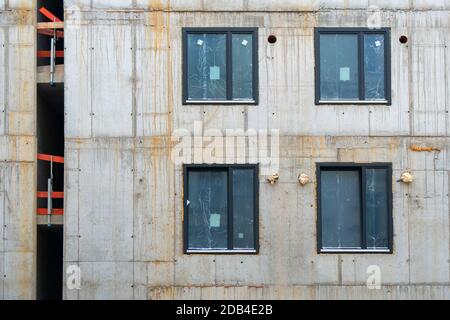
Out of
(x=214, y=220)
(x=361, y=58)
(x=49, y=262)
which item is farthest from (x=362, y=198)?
(x=49, y=262)

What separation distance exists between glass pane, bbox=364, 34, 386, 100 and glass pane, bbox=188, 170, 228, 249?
11.8 ft

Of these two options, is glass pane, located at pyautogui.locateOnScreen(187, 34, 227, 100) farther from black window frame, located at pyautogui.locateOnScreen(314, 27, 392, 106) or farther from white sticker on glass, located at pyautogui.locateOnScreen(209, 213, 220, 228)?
white sticker on glass, located at pyautogui.locateOnScreen(209, 213, 220, 228)

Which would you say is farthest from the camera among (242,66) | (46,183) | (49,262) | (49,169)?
(49,262)

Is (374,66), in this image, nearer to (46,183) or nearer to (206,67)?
(206,67)

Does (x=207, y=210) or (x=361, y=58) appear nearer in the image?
(x=207, y=210)

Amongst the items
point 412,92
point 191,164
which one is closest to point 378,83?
point 412,92

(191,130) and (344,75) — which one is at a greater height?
(344,75)

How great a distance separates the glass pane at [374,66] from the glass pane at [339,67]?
0.22 meters

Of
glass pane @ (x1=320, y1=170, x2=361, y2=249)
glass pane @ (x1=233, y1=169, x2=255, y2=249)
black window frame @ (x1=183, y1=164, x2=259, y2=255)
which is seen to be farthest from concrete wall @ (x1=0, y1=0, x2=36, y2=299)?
glass pane @ (x1=320, y1=170, x2=361, y2=249)

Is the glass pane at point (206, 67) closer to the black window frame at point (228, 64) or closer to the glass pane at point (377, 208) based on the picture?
the black window frame at point (228, 64)

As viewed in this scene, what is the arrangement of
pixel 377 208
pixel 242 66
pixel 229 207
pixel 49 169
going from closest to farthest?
pixel 229 207
pixel 377 208
pixel 242 66
pixel 49 169

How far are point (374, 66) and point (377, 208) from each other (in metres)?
3.00

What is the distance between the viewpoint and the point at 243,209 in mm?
20219

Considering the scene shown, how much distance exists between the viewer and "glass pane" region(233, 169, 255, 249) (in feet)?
66.2
